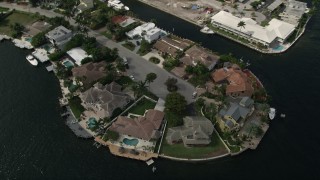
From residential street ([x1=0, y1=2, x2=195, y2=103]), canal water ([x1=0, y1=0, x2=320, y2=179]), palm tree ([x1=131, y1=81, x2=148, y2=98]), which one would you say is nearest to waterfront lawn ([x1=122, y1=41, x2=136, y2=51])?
residential street ([x1=0, y1=2, x2=195, y2=103])

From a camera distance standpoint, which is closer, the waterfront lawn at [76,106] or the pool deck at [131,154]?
the pool deck at [131,154]

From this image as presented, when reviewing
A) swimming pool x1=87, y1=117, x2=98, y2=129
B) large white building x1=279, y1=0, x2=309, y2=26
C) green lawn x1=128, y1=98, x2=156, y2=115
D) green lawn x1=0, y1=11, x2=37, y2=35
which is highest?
large white building x1=279, y1=0, x2=309, y2=26

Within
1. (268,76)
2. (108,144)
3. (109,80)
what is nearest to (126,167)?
(108,144)

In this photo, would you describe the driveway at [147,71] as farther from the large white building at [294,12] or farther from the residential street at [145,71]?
the large white building at [294,12]

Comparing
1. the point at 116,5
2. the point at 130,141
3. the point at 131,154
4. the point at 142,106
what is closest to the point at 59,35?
the point at 116,5

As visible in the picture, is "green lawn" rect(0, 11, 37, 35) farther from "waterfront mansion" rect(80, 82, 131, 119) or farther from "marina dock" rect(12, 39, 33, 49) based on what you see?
"waterfront mansion" rect(80, 82, 131, 119)

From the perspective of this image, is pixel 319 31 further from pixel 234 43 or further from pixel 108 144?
A: pixel 108 144

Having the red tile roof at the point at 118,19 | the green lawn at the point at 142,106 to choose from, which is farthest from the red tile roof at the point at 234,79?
the red tile roof at the point at 118,19

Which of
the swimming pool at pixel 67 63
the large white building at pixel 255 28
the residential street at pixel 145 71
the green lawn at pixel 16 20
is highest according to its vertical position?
the large white building at pixel 255 28
